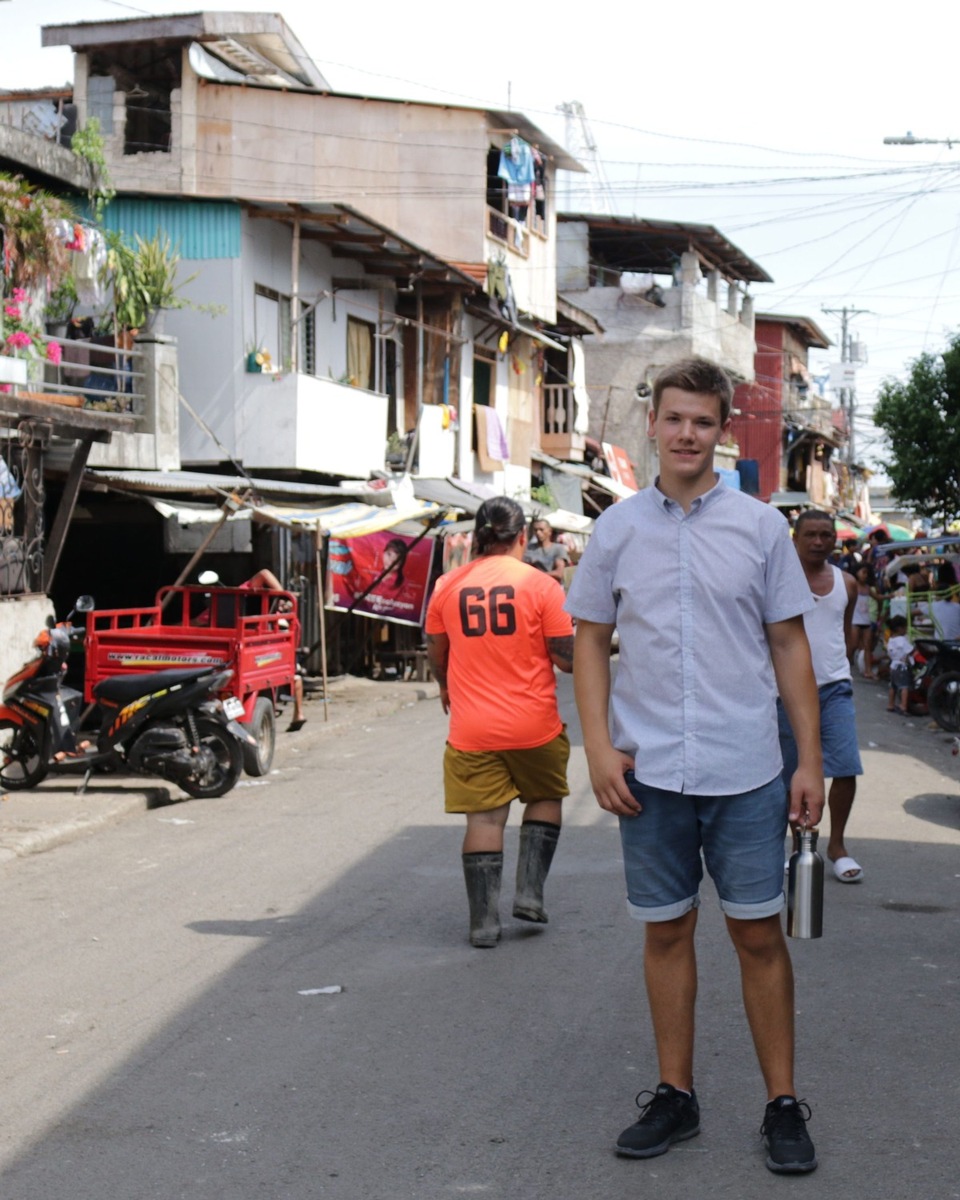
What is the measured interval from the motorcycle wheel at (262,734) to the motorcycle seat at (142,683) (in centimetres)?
120

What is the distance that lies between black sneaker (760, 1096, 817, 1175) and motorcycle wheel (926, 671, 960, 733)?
12.2 metres

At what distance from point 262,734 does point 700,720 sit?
31.5 ft

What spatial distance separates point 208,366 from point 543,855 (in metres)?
16.0

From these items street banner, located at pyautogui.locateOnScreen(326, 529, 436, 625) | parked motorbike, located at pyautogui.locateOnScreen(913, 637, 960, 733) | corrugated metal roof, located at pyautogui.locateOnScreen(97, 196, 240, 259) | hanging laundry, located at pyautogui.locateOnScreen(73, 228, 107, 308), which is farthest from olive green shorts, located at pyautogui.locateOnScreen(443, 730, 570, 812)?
corrugated metal roof, located at pyautogui.locateOnScreen(97, 196, 240, 259)

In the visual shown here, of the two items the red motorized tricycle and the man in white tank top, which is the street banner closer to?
the red motorized tricycle

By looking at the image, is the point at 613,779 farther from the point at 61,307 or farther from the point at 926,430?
the point at 926,430

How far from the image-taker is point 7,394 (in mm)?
13539

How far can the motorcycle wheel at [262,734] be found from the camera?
42.5 ft

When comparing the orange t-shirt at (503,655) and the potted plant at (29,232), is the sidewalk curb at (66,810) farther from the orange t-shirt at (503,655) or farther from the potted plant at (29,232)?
the potted plant at (29,232)

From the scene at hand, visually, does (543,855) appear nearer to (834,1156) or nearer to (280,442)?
(834,1156)

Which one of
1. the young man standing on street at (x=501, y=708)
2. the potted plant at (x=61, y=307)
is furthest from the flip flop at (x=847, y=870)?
the potted plant at (x=61, y=307)

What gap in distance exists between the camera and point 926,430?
31141mm

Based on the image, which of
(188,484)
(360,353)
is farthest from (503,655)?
(360,353)

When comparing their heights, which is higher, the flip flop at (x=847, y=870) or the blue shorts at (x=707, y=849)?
the blue shorts at (x=707, y=849)
